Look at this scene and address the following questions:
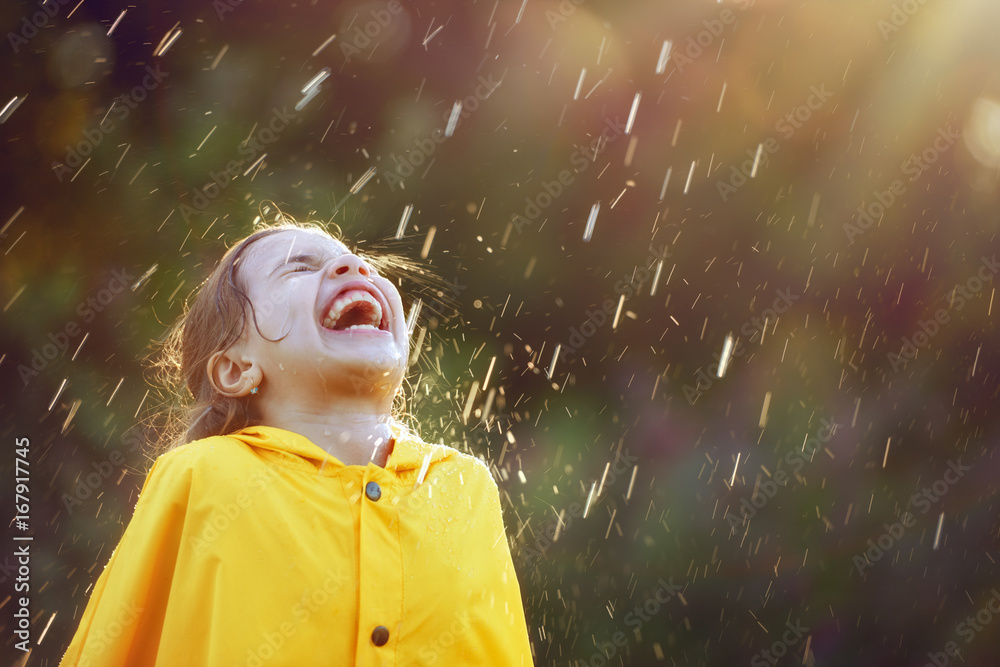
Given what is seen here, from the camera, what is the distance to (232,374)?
1647mm

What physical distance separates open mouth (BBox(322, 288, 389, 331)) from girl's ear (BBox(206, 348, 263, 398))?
8.0 inches

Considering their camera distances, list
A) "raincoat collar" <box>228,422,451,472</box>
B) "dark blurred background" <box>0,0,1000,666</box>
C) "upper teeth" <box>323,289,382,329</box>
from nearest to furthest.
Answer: "raincoat collar" <box>228,422,451,472</box>
"upper teeth" <box>323,289,382,329</box>
"dark blurred background" <box>0,0,1000,666</box>

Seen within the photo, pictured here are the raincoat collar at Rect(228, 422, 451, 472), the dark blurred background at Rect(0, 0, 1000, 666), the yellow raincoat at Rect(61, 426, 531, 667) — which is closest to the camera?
the yellow raincoat at Rect(61, 426, 531, 667)

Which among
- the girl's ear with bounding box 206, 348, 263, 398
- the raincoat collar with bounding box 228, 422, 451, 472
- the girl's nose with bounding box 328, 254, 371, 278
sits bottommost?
the girl's ear with bounding box 206, 348, 263, 398

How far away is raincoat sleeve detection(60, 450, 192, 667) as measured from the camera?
1258 mm

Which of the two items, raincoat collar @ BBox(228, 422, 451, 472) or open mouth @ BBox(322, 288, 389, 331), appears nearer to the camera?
raincoat collar @ BBox(228, 422, 451, 472)

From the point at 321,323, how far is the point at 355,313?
12 cm

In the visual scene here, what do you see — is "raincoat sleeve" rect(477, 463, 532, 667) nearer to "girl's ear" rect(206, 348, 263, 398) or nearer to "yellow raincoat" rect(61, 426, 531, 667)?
"yellow raincoat" rect(61, 426, 531, 667)

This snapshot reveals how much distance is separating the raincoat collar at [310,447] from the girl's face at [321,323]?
12cm

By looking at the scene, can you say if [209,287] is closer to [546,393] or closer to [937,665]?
[546,393]

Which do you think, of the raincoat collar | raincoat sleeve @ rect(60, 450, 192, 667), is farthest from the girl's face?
raincoat sleeve @ rect(60, 450, 192, 667)

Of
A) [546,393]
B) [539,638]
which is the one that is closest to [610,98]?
[546,393]

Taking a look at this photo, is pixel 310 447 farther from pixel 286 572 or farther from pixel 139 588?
pixel 139 588

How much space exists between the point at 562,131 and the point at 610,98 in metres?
0.24
